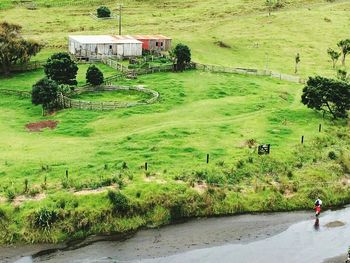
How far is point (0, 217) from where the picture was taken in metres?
46.7

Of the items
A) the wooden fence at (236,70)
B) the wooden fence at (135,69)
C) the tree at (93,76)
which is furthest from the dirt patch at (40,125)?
the wooden fence at (236,70)

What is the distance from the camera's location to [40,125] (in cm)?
6706

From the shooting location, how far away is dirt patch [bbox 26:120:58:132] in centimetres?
6588

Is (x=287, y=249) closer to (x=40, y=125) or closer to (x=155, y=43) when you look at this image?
(x=40, y=125)

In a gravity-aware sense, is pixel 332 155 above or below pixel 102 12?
below

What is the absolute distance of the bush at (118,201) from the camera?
48406mm

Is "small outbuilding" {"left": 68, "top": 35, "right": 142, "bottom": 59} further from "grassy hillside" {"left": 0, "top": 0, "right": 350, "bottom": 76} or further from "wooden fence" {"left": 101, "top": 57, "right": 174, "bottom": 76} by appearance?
"grassy hillside" {"left": 0, "top": 0, "right": 350, "bottom": 76}

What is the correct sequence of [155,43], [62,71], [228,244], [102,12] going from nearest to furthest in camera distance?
1. [228,244]
2. [62,71]
3. [155,43]
4. [102,12]

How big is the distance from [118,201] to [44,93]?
1056 inches

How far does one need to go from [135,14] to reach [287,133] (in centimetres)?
7893

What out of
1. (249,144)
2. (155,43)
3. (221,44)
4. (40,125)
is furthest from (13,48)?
(249,144)

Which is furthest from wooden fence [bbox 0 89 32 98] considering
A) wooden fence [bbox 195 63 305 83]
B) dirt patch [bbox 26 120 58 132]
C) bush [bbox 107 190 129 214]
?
bush [bbox 107 190 129 214]

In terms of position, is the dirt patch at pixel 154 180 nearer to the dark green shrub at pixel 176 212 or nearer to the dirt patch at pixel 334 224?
the dark green shrub at pixel 176 212

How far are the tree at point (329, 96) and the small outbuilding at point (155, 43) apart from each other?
3702 centimetres
